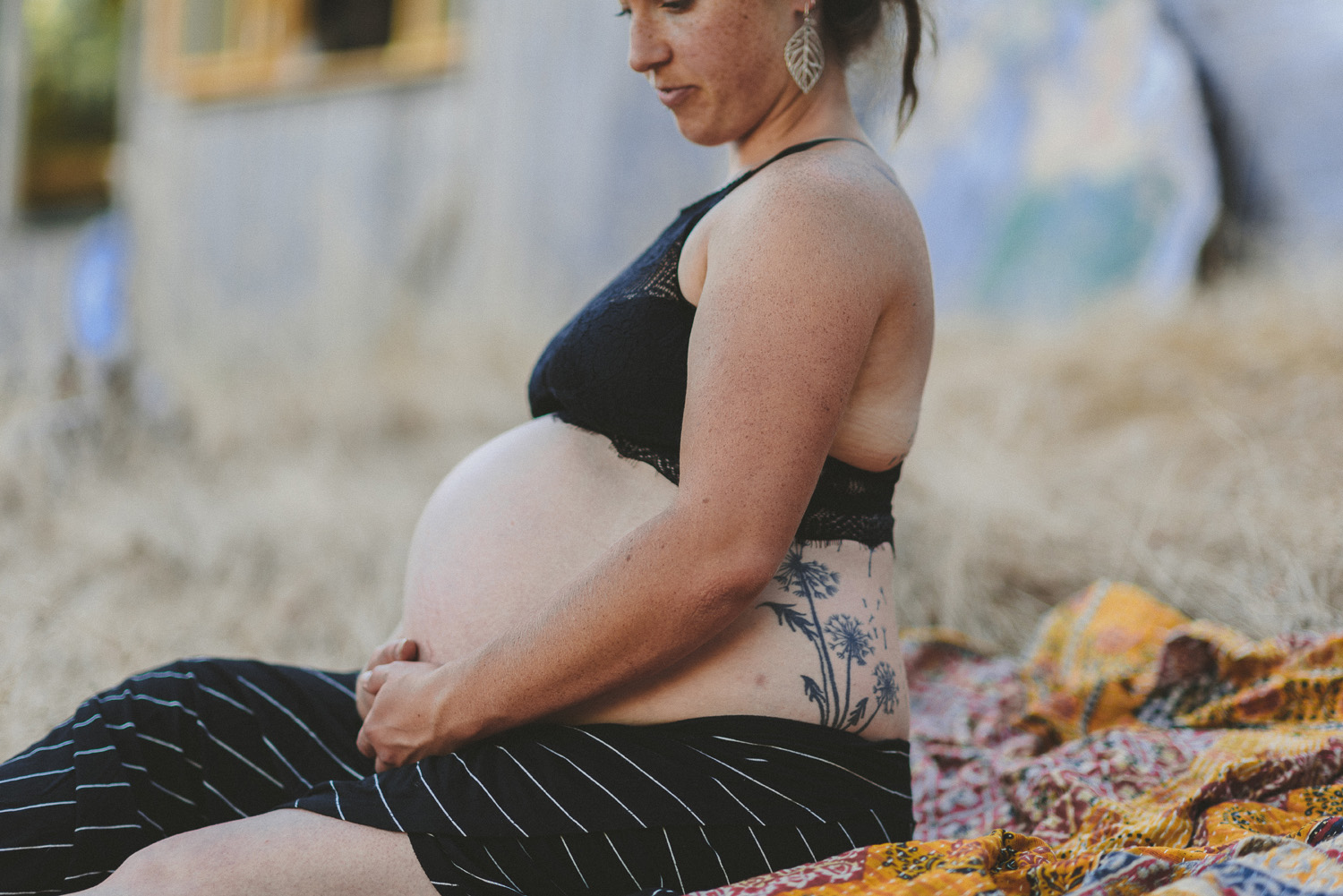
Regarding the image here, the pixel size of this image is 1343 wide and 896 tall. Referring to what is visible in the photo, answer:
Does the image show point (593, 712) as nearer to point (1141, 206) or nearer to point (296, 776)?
point (296, 776)

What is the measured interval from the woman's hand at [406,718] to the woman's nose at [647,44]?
2.48ft

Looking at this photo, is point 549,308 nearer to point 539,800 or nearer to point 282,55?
point 282,55

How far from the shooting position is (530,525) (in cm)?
126

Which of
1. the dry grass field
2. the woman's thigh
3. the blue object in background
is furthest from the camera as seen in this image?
the blue object in background

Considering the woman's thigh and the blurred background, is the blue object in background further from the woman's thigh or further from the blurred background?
the woman's thigh

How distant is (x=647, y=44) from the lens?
4.02 ft

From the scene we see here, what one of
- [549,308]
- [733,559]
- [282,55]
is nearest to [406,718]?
[733,559]

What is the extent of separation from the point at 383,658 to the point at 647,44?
833mm

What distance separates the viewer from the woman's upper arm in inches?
39.8

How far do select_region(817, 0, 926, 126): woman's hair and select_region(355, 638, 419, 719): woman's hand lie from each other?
934 millimetres

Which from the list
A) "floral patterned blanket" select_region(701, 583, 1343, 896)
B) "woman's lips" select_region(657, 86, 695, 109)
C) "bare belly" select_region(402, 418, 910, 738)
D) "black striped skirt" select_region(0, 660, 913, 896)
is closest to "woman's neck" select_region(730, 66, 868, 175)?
"woman's lips" select_region(657, 86, 695, 109)

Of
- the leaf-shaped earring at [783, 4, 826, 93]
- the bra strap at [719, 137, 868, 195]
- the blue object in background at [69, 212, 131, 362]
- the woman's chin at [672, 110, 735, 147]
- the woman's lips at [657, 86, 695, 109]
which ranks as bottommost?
the blue object in background at [69, 212, 131, 362]

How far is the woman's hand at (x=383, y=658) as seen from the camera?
1297 mm

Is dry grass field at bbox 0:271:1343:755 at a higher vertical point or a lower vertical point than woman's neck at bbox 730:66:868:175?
lower
